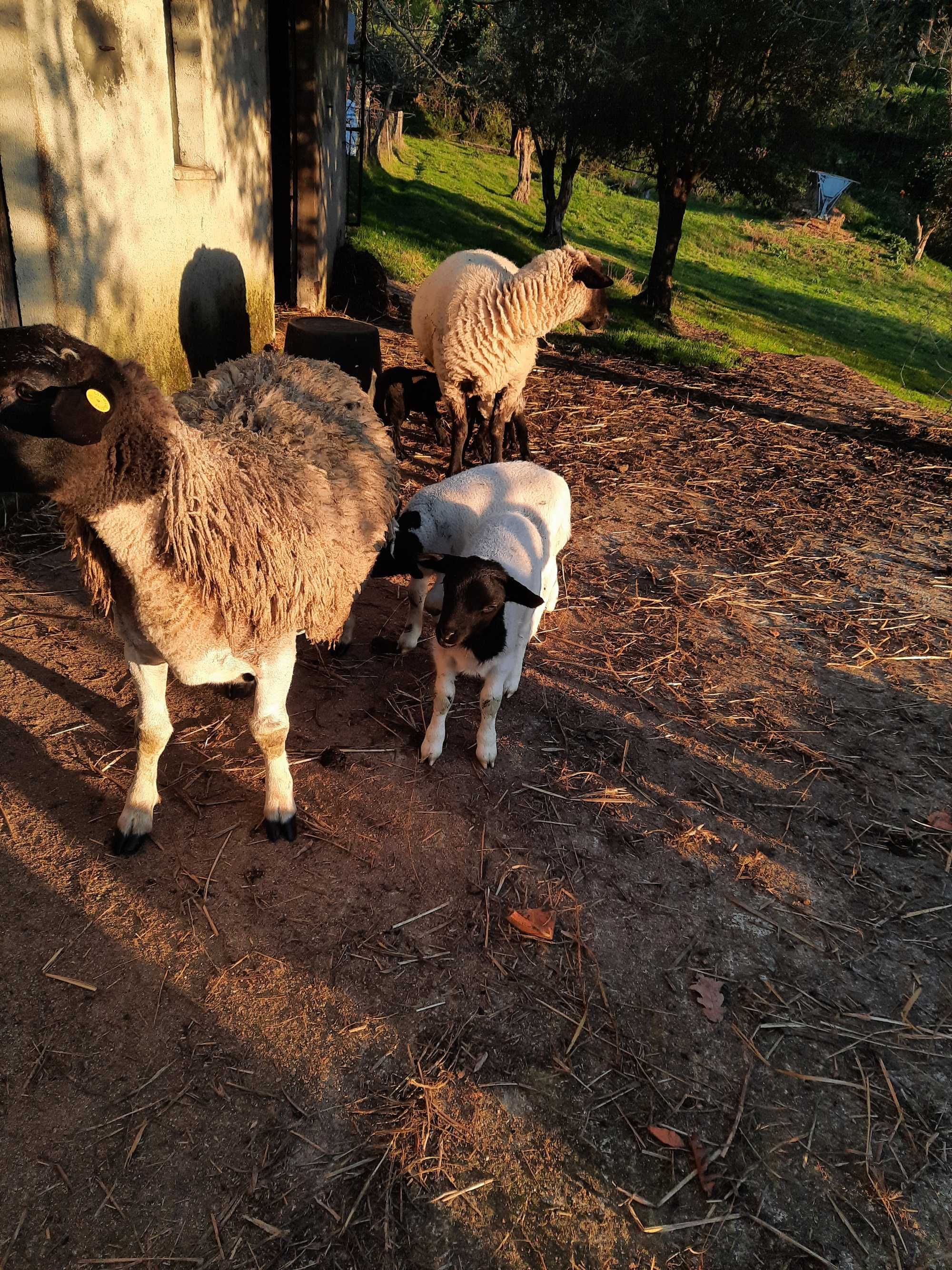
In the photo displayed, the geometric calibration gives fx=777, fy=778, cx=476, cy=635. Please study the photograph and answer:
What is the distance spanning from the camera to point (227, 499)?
276cm

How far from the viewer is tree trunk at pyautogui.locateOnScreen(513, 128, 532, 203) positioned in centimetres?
2388

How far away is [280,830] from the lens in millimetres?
3264

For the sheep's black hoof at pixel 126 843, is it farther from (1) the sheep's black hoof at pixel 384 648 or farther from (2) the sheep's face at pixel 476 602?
(1) the sheep's black hoof at pixel 384 648

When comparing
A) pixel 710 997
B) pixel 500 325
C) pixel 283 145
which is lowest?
pixel 710 997

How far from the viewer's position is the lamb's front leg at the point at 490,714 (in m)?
3.68

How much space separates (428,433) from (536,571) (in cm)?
448

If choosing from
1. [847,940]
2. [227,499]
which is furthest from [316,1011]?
[847,940]

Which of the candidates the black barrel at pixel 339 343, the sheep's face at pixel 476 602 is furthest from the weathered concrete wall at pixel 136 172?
the sheep's face at pixel 476 602

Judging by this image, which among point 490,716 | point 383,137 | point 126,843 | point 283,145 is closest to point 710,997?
point 490,716

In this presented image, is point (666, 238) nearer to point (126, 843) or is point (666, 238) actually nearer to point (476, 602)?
point (476, 602)

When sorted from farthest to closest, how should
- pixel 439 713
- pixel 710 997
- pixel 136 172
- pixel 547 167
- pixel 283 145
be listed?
pixel 547 167, pixel 283 145, pixel 136 172, pixel 439 713, pixel 710 997

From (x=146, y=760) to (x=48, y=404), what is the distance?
153 centimetres

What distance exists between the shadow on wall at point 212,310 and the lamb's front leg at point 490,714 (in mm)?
5260

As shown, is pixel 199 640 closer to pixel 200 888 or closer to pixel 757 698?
pixel 200 888
